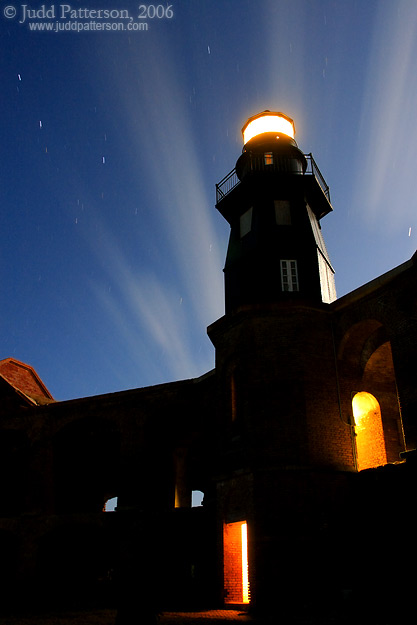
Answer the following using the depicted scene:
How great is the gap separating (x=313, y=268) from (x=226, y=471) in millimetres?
7132

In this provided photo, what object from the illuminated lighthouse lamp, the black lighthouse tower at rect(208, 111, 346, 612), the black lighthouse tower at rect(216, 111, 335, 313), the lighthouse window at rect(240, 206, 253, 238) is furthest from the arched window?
the illuminated lighthouse lamp

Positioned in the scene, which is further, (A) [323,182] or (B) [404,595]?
(A) [323,182]

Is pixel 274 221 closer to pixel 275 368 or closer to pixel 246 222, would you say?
pixel 246 222

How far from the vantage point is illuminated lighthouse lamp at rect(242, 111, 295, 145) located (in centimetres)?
2117

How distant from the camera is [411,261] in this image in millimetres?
12695

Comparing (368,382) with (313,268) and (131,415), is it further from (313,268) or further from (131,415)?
(131,415)

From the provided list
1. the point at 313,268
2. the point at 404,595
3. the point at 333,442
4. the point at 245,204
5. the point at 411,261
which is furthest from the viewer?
the point at 245,204

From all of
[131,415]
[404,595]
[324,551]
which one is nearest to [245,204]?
[131,415]

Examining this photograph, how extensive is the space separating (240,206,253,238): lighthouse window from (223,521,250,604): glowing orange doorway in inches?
384

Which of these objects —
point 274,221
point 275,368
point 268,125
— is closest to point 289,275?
point 274,221

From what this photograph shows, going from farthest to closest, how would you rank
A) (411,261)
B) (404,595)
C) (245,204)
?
(245,204), (411,261), (404,595)

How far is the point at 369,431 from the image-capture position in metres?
16.4

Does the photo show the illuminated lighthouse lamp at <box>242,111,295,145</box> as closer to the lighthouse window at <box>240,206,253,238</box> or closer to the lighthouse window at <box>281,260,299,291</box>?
the lighthouse window at <box>240,206,253,238</box>

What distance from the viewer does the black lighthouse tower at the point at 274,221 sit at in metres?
17.3
